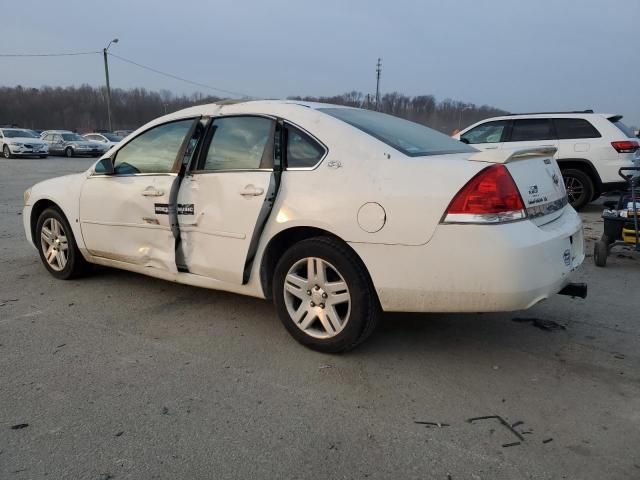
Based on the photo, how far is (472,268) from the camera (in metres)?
2.79

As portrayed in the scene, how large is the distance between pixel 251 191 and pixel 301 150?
417mm

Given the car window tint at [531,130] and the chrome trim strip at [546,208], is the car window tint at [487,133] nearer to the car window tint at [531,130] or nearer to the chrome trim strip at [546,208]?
the car window tint at [531,130]

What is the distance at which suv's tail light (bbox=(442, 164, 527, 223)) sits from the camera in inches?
110

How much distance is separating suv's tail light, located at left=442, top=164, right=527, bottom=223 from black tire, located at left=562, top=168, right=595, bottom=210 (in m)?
7.31

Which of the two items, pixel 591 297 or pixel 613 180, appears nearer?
pixel 591 297

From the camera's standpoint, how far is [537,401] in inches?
109

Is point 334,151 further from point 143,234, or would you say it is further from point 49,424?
point 49,424

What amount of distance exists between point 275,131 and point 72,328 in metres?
1.97

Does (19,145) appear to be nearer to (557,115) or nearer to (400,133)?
(557,115)

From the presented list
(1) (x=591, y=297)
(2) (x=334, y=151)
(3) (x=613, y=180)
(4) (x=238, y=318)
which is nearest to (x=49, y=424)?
(4) (x=238, y=318)

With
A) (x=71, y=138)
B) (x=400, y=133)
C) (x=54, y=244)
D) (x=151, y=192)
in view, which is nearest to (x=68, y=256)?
(x=54, y=244)

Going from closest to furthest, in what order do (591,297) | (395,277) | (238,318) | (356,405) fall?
(356,405), (395,277), (238,318), (591,297)

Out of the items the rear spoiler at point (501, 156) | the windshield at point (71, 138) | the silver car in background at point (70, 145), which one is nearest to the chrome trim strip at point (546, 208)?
the rear spoiler at point (501, 156)

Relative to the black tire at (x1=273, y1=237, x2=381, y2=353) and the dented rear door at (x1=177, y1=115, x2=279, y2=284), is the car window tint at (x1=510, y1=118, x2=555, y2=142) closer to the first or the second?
the dented rear door at (x1=177, y1=115, x2=279, y2=284)
